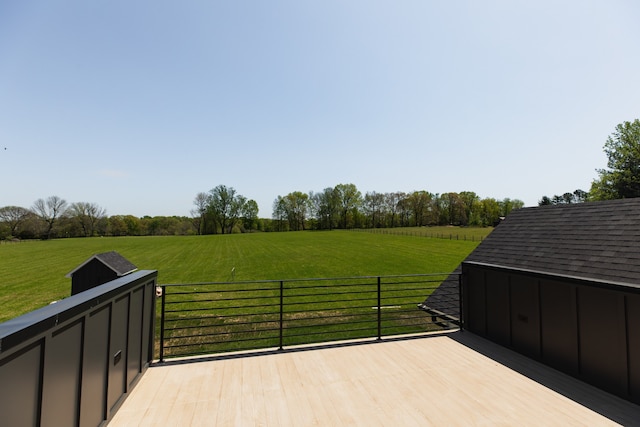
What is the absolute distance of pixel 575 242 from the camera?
488 cm

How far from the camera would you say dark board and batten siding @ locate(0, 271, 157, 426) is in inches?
61.7

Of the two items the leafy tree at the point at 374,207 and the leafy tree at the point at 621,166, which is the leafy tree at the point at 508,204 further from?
the leafy tree at the point at 621,166

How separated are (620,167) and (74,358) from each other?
1699 inches

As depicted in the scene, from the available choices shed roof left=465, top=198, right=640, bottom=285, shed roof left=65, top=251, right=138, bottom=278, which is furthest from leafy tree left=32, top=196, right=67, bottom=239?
shed roof left=465, top=198, right=640, bottom=285

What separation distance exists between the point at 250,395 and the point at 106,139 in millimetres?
16385

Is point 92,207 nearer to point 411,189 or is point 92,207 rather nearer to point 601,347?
point 411,189

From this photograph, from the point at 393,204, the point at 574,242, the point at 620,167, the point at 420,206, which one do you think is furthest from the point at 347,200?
the point at 574,242

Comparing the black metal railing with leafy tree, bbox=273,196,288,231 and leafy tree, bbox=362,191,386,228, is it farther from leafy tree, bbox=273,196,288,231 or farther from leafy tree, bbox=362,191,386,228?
leafy tree, bbox=273,196,288,231

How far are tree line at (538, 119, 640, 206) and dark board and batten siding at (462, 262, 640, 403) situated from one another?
3313 cm

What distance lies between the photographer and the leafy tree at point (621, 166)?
26953mm

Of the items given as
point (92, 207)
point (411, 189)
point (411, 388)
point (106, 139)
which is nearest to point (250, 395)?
point (411, 388)

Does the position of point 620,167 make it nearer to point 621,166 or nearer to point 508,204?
point 621,166

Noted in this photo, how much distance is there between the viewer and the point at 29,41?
8117 mm

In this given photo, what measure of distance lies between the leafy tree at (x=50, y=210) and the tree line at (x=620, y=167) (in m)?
84.6
